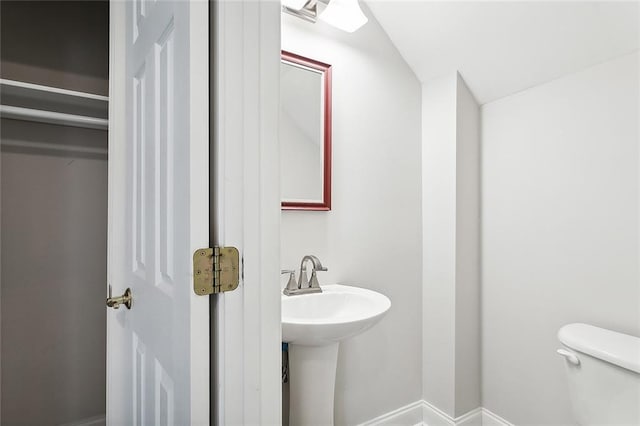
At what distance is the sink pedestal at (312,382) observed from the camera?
1.34 metres

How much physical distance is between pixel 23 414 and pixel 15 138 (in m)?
0.97

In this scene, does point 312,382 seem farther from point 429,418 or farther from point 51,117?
point 51,117

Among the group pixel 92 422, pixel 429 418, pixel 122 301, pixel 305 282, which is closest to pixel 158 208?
pixel 122 301

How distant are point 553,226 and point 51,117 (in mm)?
1973

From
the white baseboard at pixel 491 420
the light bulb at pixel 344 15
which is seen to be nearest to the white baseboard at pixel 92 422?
the white baseboard at pixel 491 420

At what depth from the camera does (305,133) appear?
5.24 feet

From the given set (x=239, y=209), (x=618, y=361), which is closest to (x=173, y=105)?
(x=239, y=209)

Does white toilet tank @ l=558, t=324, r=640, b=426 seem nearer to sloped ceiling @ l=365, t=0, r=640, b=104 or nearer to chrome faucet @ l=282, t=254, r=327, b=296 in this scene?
chrome faucet @ l=282, t=254, r=327, b=296

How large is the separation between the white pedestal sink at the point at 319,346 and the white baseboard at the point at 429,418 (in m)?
0.51

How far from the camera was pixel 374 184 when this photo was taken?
1.78 metres

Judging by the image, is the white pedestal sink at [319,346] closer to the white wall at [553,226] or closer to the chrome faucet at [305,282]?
the chrome faucet at [305,282]

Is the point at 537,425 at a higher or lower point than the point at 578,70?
lower

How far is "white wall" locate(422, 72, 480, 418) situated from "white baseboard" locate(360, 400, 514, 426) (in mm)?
33

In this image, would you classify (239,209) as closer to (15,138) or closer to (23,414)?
(15,138)
